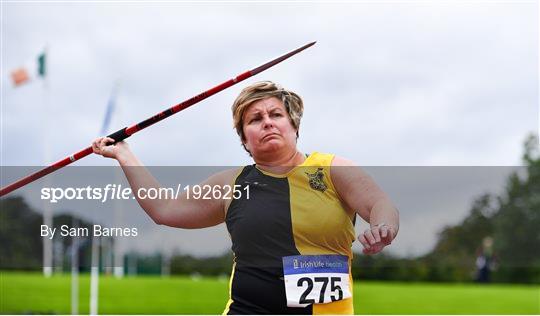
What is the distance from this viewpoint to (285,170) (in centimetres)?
420

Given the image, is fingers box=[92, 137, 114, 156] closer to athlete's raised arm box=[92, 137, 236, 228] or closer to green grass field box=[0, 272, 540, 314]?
athlete's raised arm box=[92, 137, 236, 228]

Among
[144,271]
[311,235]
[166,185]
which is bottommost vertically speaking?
[311,235]

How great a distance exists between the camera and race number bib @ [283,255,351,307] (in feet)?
13.1

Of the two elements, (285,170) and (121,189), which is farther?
(121,189)

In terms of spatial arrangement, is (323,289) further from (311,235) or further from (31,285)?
(31,285)

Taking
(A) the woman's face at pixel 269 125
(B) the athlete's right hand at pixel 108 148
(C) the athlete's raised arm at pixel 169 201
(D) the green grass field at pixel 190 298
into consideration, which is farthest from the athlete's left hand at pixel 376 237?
(D) the green grass field at pixel 190 298

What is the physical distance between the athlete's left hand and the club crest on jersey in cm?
46

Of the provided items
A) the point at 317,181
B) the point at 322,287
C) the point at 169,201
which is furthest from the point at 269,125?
the point at 322,287

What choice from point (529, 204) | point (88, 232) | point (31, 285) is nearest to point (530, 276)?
point (529, 204)

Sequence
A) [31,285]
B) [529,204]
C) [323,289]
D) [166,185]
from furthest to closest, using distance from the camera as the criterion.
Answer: [529,204], [31,285], [166,185], [323,289]

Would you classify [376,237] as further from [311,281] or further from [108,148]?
[108,148]

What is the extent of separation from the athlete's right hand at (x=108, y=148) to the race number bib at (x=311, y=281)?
104cm

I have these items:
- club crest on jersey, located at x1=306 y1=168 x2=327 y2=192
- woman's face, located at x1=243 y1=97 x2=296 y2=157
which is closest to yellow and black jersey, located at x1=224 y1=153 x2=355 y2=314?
club crest on jersey, located at x1=306 y1=168 x2=327 y2=192

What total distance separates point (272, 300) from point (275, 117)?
871mm
